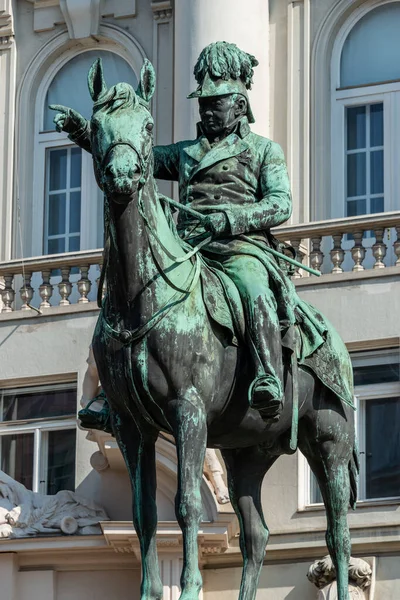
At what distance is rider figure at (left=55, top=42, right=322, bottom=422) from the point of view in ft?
42.2

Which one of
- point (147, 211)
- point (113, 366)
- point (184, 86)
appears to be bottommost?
point (113, 366)

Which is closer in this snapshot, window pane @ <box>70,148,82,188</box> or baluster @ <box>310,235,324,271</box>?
baluster @ <box>310,235,324,271</box>

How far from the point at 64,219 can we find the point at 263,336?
14721 mm

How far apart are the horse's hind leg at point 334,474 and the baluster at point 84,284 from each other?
37.9 feet

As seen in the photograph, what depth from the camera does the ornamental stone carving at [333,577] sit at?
22.6m

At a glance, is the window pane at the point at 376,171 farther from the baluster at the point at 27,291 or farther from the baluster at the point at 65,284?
the baluster at the point at 27,291

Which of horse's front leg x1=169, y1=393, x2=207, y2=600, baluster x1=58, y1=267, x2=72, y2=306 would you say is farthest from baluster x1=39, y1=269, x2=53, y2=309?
horse's front leg x1=169, y1=393, x2=207, y2=600

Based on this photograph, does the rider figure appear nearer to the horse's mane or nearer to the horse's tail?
the horse's mane

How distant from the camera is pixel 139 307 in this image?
1241 cm

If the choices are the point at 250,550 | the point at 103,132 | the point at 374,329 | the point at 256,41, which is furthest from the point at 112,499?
the point at 103,132

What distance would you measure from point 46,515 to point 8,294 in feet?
10.1

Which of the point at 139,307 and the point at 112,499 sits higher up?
the point at 139,307

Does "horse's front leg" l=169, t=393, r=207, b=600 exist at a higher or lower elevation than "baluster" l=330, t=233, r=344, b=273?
lower

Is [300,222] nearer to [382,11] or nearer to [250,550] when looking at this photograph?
[382,11]
